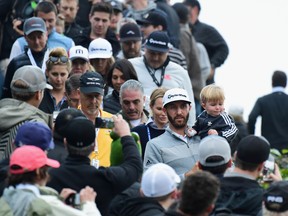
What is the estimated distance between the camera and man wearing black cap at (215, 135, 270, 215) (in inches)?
480

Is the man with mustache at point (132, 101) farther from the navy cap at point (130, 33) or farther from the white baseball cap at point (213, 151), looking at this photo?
the navy cap at point (130, 33)

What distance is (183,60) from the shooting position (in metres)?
20.3

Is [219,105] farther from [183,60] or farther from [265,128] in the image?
[265,128]

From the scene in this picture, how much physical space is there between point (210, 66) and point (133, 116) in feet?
27.5

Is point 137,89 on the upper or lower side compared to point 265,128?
upper

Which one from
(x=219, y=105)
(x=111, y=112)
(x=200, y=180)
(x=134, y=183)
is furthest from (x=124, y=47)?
(x=200, y=180)

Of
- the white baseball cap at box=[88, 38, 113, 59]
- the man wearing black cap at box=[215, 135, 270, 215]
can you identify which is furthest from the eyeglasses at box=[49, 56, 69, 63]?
the man wearing black cap at box=[215, 135, 270, 215]

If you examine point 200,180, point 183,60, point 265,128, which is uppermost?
point 200,180

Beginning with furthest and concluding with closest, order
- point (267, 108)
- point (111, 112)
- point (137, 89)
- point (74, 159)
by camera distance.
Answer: point (267, 108), point (111, 112), point (137, 89), point (74, 159)

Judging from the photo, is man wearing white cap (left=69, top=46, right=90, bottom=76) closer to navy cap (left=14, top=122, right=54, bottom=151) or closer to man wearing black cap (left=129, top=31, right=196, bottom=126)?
man wearing black cap (left=129, top=31, right=196, bottom=126)

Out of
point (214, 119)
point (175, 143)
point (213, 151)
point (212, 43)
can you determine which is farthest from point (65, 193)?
point (212, 43)

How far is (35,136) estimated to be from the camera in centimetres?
1222

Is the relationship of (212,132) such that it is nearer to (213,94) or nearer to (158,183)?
(213,94)

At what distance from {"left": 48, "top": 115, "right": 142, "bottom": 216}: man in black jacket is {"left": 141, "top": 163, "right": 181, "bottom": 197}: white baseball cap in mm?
505
